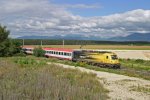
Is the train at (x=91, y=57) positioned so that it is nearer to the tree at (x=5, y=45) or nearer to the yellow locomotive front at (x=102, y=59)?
the yellow locomotive front at (x=102, y=59)

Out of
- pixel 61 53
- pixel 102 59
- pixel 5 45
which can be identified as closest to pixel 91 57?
pixel 102 59

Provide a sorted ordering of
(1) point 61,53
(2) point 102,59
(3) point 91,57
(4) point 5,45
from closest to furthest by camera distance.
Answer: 1. (2) point 102,59
2. (3) point 91,57
3. (1) point 61,53
4. (4) point 5,45

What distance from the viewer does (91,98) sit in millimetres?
12477

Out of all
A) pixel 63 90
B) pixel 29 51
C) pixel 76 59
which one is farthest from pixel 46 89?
pixel 29 51

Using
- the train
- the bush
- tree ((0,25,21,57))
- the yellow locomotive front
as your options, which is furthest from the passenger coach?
tree ((0,25,21,57))

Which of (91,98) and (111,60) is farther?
(111,60)

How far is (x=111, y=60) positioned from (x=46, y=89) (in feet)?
121

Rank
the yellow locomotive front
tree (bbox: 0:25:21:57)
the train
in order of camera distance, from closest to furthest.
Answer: the yellow locomotive front → the train → tree (bbox: 0:25:21:57)

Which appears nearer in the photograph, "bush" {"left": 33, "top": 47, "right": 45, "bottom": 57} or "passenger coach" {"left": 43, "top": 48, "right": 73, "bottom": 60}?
"passenger coach" {"left": 43, "top": 48, "right": 73, "bottom": 60}

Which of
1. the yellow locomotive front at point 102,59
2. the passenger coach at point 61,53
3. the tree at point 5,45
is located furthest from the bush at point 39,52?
the yellow locomotive front at point 102,59

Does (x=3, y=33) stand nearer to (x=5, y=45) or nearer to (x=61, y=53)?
(x=5, y=45)

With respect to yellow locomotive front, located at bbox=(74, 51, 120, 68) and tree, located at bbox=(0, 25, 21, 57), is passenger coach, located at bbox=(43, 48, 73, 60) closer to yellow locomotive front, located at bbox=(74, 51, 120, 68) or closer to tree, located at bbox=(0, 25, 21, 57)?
yellow locomotive front, located at bbox=(74, 51, 120, 68)

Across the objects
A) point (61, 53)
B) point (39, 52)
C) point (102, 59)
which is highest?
point (61, 53)

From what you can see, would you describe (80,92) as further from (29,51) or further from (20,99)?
(29,51)
